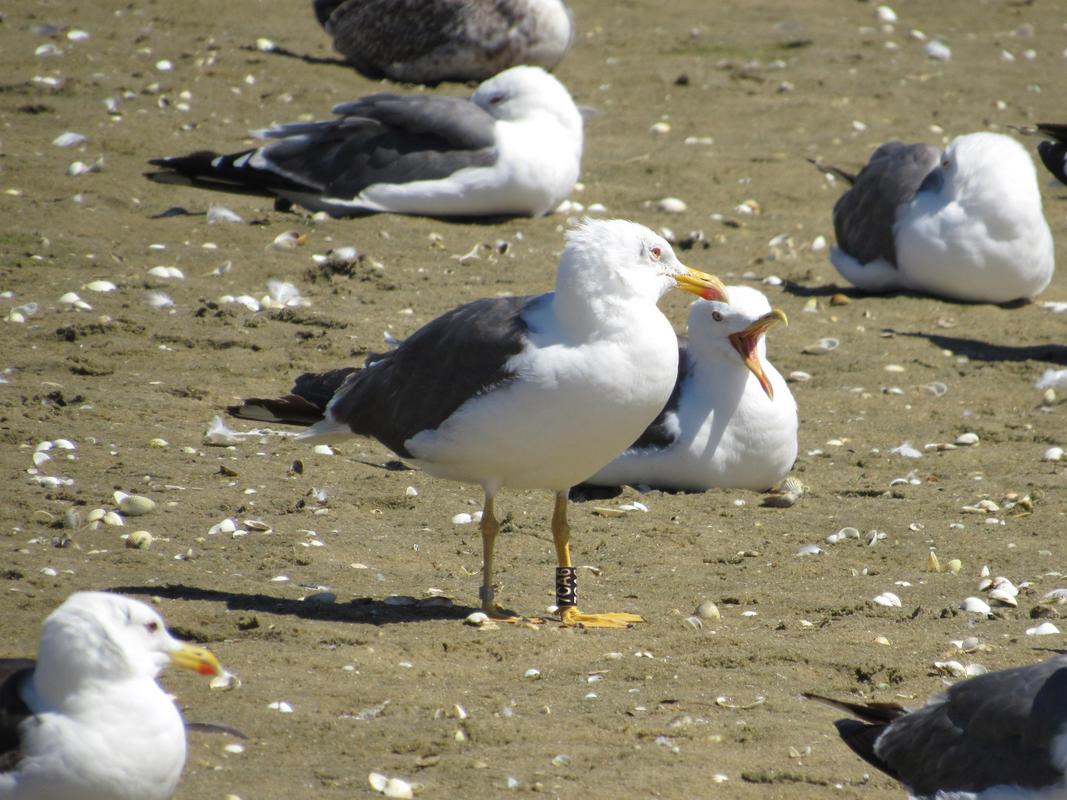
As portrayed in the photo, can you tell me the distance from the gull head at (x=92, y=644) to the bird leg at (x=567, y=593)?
1.93 m

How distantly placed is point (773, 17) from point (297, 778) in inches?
474

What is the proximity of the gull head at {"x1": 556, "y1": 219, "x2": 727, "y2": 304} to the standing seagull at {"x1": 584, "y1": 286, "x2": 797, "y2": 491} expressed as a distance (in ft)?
4.90

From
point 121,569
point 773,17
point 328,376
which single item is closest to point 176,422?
point 328,376

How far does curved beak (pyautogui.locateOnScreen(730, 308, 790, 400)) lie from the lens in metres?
6.26

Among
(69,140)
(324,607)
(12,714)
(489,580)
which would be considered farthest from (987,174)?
(12,714)

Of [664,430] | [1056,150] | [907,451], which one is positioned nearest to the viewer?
[664,430]

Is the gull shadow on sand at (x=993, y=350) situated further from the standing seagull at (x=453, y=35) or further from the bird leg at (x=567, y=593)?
the standing seagull at (x=453, y=35)

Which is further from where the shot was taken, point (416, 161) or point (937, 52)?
point (937, 52)

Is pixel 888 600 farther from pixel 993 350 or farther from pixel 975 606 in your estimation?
pixel 993 350

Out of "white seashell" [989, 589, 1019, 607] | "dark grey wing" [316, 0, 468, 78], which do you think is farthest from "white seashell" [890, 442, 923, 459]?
"dark grey wing" [316, 0, 468, 78]

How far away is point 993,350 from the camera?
814 cm

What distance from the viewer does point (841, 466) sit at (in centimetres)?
669

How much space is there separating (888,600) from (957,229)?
4.18 m

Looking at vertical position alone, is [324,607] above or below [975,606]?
below
